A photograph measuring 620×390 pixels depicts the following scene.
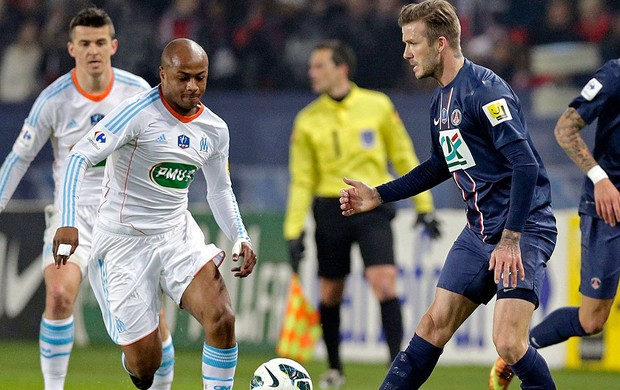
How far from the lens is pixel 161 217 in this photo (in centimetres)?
687

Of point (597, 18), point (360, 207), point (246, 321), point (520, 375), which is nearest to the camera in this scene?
point (520, 375)

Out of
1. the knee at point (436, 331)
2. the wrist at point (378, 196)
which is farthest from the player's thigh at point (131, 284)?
the knee at point (436, 331)

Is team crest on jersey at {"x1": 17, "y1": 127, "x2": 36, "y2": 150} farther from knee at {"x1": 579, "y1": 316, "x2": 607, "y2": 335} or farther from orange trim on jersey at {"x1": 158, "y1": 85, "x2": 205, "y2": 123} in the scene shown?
knee at {"x1": 579, "y1": 316, "x2": 607, "y2": 335}

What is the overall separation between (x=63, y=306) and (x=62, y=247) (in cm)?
156

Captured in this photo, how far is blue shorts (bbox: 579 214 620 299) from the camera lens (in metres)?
7.57

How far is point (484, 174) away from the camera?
616cm

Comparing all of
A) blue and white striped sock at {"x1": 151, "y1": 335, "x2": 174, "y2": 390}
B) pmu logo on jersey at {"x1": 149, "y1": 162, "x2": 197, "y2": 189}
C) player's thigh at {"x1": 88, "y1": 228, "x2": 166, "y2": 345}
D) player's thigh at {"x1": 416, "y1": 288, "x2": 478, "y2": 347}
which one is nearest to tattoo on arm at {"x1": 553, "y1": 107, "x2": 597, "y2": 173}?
player's thigh at {"x1": 416, "y1": 288, "x2": 478, "y2": 347}

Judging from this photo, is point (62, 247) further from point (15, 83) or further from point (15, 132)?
point (15, 83)

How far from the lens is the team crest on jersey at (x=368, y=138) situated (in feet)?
31.6

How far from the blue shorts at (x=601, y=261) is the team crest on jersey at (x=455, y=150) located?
68.6 inches

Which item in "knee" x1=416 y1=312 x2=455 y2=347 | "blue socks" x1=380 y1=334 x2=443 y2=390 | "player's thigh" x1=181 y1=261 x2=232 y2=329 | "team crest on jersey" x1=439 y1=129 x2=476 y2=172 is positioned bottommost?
"blue socks" x1=380 y1=334 x2=443 y2=390

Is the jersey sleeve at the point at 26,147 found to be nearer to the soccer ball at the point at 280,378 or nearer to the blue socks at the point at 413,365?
the soccer ball at the point at 280,378

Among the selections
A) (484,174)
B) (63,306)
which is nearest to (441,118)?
(484,174)

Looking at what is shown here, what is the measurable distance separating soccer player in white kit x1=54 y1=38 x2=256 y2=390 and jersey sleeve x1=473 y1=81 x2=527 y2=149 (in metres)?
1.52
